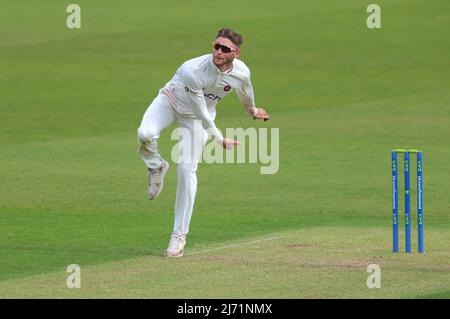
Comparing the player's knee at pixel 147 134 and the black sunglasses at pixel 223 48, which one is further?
the player's knee at pixel 147 134

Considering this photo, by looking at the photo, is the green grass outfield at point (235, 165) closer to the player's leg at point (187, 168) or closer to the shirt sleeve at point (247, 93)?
the player's leg at point (187, 168)

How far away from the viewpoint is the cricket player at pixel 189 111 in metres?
12.7

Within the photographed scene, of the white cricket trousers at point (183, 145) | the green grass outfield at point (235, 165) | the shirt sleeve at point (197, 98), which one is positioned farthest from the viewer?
the white cricket trousers at point (183, 145)

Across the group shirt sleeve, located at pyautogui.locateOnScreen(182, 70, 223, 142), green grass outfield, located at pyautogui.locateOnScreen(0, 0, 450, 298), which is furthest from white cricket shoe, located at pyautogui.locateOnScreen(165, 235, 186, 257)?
shirt sleeve, located at pyautogui.locateOnScreen(182, 70, 223, 142)

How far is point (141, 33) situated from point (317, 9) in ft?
18.4

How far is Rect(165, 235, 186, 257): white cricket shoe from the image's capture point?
42.2 ft

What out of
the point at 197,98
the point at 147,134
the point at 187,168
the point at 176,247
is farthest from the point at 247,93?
the point at 176,247

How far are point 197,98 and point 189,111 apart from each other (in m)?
0.40

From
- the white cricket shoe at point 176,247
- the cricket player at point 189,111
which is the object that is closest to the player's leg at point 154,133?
the cricket player at point 189,111

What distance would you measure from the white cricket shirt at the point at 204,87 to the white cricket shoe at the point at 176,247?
1155 mm

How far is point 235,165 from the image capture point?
72.1ft

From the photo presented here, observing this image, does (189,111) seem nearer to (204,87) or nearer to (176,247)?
(204,87)

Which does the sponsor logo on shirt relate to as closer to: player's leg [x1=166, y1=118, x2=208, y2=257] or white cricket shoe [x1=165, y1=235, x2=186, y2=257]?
player's leg [x1=166, y1=118, x2=208, y2=257]

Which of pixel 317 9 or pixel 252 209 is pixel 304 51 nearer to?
pixel 317 9
